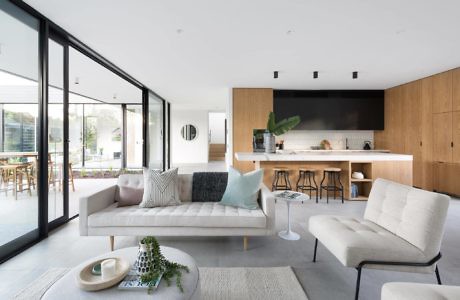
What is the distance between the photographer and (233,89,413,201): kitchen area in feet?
15.6

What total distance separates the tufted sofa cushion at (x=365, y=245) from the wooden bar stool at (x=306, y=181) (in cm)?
275

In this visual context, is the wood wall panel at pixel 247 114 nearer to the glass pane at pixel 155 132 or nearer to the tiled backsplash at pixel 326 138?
the tiled backsplash at pixel 326 138

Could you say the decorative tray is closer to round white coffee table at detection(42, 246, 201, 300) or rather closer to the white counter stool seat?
round white coffee table at detection(42, 246, 201, 300)

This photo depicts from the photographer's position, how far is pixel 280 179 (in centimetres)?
506

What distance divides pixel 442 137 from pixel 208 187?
530 centimetres

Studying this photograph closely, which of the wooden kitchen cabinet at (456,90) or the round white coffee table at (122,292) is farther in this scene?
the wooden kitchen cabinet at (456,90)

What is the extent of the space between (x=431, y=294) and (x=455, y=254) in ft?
6.49

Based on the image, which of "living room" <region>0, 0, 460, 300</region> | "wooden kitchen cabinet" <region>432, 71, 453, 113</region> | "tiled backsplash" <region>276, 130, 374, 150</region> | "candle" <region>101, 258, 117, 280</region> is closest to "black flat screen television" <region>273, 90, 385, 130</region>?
"tiled backsplash" <region>276, 130, 374, 150</region>

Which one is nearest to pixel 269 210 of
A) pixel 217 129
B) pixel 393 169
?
pixel 393 169

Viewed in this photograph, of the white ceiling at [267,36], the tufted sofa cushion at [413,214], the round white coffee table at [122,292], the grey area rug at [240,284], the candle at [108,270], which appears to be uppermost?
the white ceiling at [267,36]

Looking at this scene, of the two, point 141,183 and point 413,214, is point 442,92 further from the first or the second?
point 141,183

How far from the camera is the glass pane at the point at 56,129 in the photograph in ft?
10.8

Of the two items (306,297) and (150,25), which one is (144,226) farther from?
(150,25)

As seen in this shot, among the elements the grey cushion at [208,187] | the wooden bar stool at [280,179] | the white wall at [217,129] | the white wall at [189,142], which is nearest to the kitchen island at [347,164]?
the wooden bar stool at [280,179]
